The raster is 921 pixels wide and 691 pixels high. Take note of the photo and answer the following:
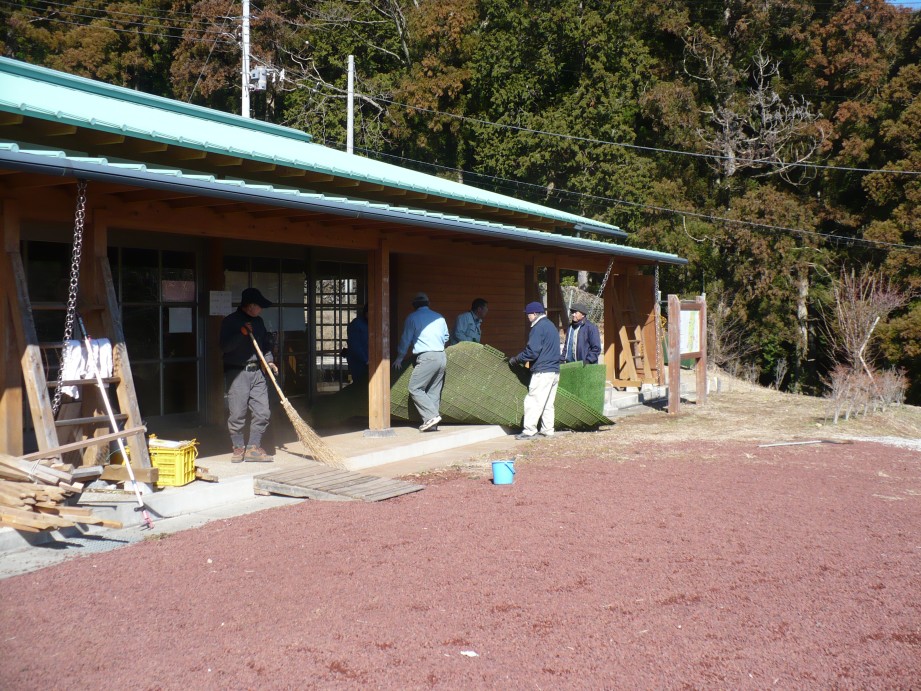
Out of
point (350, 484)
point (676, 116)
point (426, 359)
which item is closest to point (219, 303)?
point (426, 359)

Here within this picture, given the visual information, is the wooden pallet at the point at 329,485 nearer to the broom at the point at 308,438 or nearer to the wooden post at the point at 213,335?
the broom at the point at 308,438

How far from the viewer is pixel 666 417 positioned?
47.9ft

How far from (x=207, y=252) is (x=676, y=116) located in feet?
70.1

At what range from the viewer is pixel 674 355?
48.7 feet

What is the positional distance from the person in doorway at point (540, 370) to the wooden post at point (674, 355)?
12.4 feet

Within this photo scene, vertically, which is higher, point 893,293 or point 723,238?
point 723,238

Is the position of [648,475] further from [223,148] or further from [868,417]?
[868,417]

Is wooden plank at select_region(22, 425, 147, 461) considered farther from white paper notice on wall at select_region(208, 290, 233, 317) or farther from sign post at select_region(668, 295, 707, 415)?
sign post at select_region(668, 295, 707, 415)

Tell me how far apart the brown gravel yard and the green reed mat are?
9.55 ft

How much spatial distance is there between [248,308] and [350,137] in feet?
54.6

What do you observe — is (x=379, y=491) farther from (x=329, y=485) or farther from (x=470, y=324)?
(x=470, y=324)

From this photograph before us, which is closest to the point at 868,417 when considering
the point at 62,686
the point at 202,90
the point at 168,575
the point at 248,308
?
the point at 248,308

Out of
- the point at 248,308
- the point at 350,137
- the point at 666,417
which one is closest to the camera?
the point at 248,308

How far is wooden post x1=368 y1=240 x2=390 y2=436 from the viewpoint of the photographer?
1043cm
